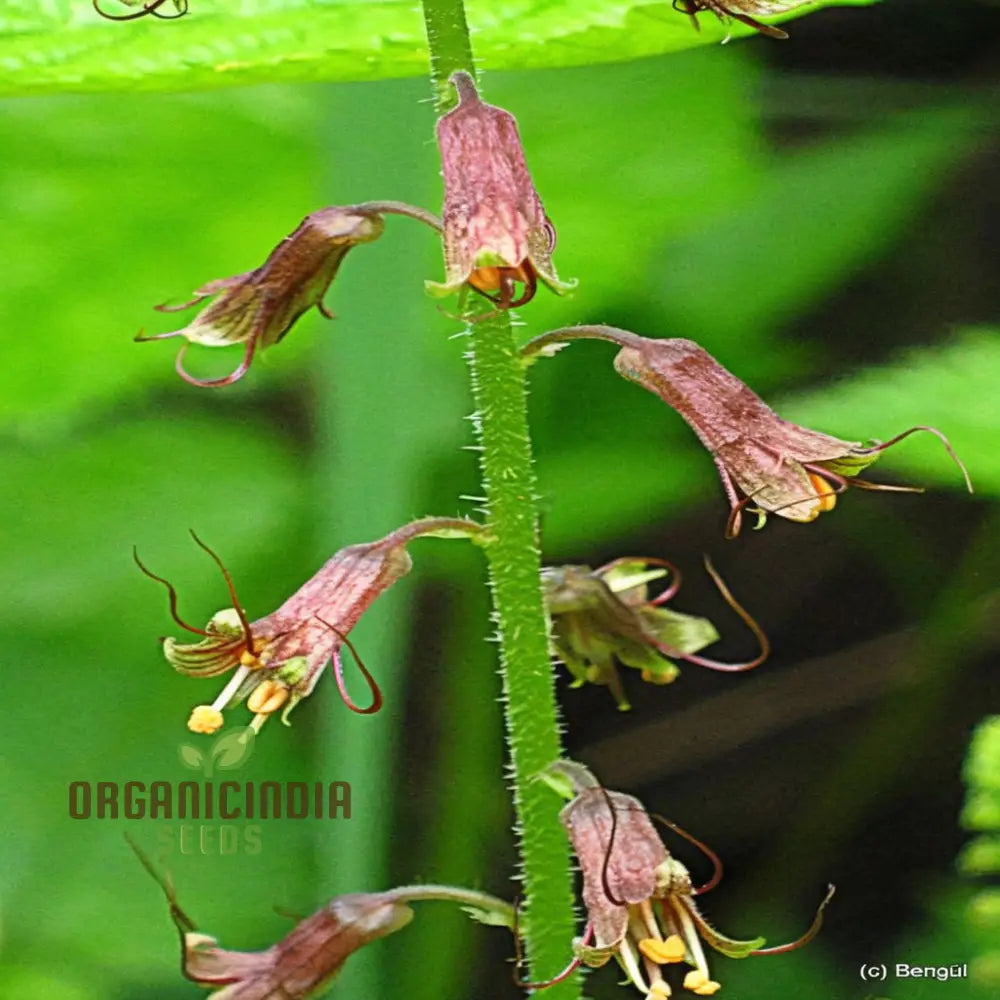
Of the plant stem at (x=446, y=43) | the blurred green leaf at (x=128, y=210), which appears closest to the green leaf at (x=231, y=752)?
the blurred green leaf at (x=128, y=210)

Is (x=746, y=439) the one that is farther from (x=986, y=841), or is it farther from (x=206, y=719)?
(x=986, y=841)

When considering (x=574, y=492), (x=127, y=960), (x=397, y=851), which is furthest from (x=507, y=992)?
(x=574, y=492)

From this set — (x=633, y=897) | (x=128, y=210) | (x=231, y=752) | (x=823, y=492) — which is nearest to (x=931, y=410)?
(x=823, y=492)

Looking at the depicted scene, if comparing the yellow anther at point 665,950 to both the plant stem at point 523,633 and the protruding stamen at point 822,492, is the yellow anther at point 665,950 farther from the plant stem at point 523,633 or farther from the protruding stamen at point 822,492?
the protruding stamen at point 822,492

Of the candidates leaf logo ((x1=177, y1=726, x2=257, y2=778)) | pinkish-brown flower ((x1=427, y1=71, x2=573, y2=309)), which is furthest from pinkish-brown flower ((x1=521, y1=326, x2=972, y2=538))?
leaf logo ((x1=177, y1=726, x2=257, y2=778))

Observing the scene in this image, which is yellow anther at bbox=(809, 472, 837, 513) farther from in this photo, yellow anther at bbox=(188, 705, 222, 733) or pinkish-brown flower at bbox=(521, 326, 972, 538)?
yellow anther at bbox=(188, 705, 222, 733)

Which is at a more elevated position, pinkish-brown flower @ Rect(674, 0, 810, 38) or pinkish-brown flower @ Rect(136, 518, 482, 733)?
pinkish-brown flower @ Rect(674, 0, 810, 38)
